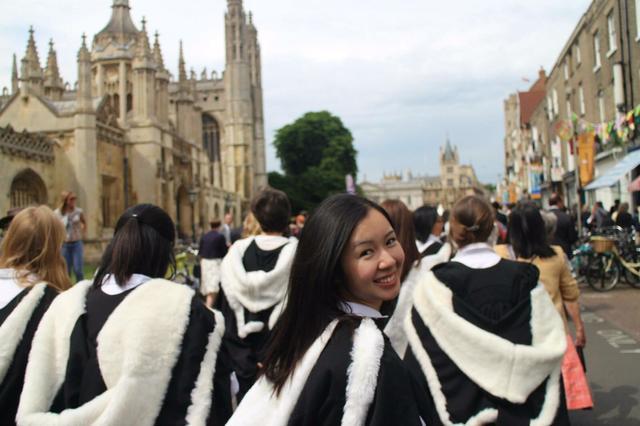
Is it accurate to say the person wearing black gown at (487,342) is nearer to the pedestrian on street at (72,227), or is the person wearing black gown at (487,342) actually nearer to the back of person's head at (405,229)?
the back of person's head at (405,229)

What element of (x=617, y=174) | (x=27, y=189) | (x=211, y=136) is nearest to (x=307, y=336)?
(x=617, y=174)

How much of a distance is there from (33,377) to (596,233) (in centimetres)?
1300

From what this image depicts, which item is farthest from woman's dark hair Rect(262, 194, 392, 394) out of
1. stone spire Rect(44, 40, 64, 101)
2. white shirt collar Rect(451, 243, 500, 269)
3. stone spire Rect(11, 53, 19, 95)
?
stone spire Rect(11, 53, 19, 95)

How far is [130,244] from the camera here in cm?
271

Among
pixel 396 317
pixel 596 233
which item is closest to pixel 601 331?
pixel 396 317

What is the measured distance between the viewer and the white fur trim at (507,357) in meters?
2.87

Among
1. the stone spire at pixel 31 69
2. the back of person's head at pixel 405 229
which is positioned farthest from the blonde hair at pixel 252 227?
the stone spire at pixel 31 69

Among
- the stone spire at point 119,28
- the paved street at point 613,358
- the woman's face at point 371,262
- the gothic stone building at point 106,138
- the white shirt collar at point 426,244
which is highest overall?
the stone spire at point 119,28

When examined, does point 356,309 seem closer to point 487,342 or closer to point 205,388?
point 205,388

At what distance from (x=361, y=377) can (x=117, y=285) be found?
1489 millimetres

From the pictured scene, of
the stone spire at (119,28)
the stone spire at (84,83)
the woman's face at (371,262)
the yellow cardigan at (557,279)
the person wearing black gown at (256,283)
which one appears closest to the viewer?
the woman's face at (371,262)

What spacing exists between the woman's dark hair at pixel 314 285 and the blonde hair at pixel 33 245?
1866mm

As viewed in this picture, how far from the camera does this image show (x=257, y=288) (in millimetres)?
4305

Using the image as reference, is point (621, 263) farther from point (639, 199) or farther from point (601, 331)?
point (639, 199)
